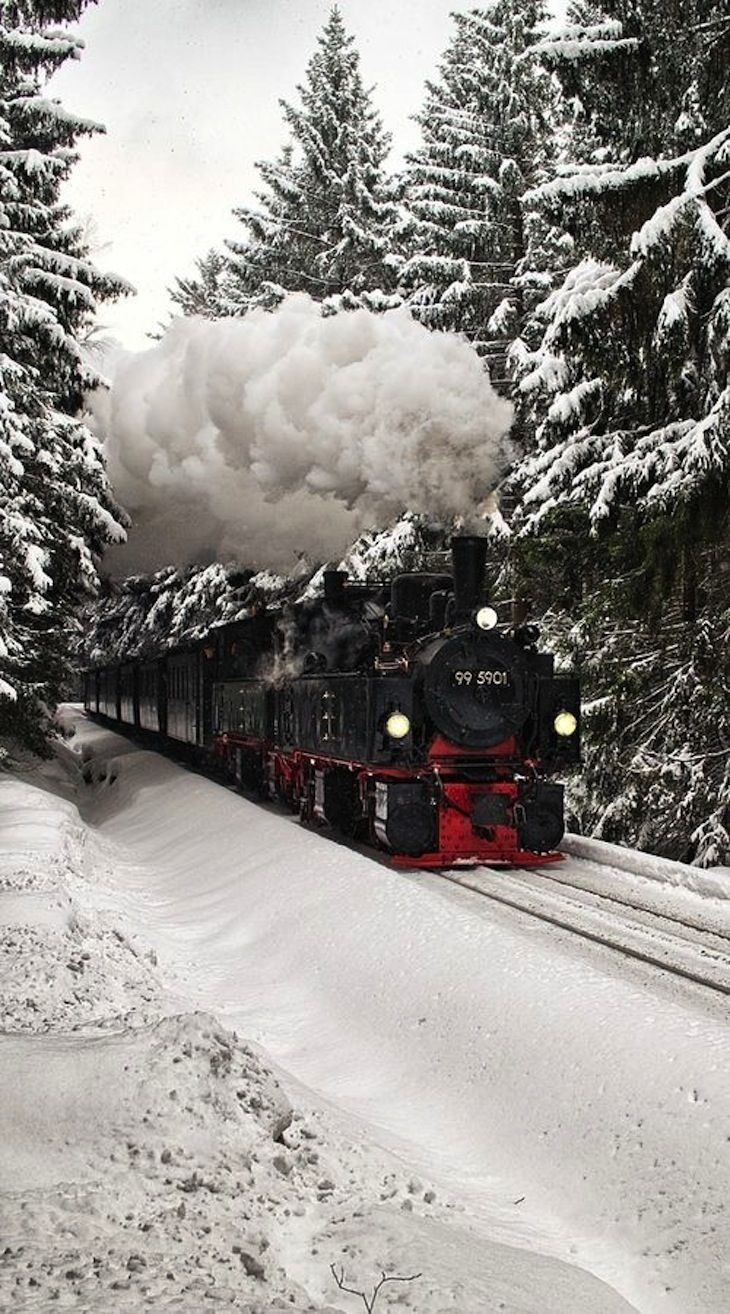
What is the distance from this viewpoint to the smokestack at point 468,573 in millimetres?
13406

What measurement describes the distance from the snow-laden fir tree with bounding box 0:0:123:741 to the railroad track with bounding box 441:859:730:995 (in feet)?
24.2

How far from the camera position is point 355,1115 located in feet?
22.2

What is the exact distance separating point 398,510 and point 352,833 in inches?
186

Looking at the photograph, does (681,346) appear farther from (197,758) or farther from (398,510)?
(197,758)

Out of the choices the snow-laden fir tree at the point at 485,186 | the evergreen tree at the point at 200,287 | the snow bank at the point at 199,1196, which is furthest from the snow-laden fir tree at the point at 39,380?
the evergreen tree at the point at 200,287

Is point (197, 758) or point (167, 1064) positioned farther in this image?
point (197, 758)

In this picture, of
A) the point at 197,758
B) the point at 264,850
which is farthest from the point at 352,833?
the point at 197,758

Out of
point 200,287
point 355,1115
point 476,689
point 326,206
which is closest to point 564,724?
point 476,689

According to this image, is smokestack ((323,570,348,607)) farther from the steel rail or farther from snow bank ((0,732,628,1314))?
snow bank ((0,732,628,1314))

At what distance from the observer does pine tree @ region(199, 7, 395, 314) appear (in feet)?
90.5

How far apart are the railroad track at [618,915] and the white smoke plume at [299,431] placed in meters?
5.57

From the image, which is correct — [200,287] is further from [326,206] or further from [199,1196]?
[199,1196]

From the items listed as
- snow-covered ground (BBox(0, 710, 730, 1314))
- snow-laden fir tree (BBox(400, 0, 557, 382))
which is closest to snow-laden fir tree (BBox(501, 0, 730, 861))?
snow-covered ground (BBox(0, 710, 730, 1314))

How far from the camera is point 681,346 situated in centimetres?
1176
